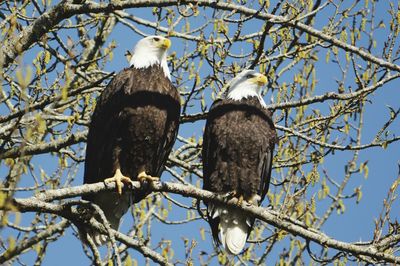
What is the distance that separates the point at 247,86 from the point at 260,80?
0.13 m

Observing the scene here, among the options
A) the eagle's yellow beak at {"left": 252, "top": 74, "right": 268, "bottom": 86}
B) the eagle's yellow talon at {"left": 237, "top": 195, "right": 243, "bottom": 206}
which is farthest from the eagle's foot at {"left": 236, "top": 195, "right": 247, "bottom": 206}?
the eagle's yellow beak at {"left": 252, "top": 74, "right": 268, "bottom": 86}

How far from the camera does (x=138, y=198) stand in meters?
5.95

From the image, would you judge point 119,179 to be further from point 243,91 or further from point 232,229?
point 243,91

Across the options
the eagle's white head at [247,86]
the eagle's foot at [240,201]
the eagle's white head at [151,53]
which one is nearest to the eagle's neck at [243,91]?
the eagle's white head at [247,86]

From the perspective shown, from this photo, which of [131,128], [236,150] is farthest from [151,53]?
[236,150]

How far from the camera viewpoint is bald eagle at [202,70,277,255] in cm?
614

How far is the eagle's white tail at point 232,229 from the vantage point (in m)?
6.16

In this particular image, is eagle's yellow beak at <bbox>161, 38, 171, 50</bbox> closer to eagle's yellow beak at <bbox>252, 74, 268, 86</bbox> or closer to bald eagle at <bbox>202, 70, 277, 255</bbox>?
bald eagle at <bbox>202, 70, 277, 255</bbox>

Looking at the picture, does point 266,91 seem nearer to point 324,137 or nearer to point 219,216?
point 324,137

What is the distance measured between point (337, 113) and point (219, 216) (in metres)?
1.41

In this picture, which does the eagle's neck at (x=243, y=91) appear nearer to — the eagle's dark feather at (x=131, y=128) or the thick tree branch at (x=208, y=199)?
the eagle's dark feather at (x=131, y=128)

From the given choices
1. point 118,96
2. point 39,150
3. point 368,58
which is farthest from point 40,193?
point 368,58

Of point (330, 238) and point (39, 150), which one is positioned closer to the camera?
point (330, 238)

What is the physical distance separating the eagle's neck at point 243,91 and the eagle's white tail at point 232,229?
0.97 meters
